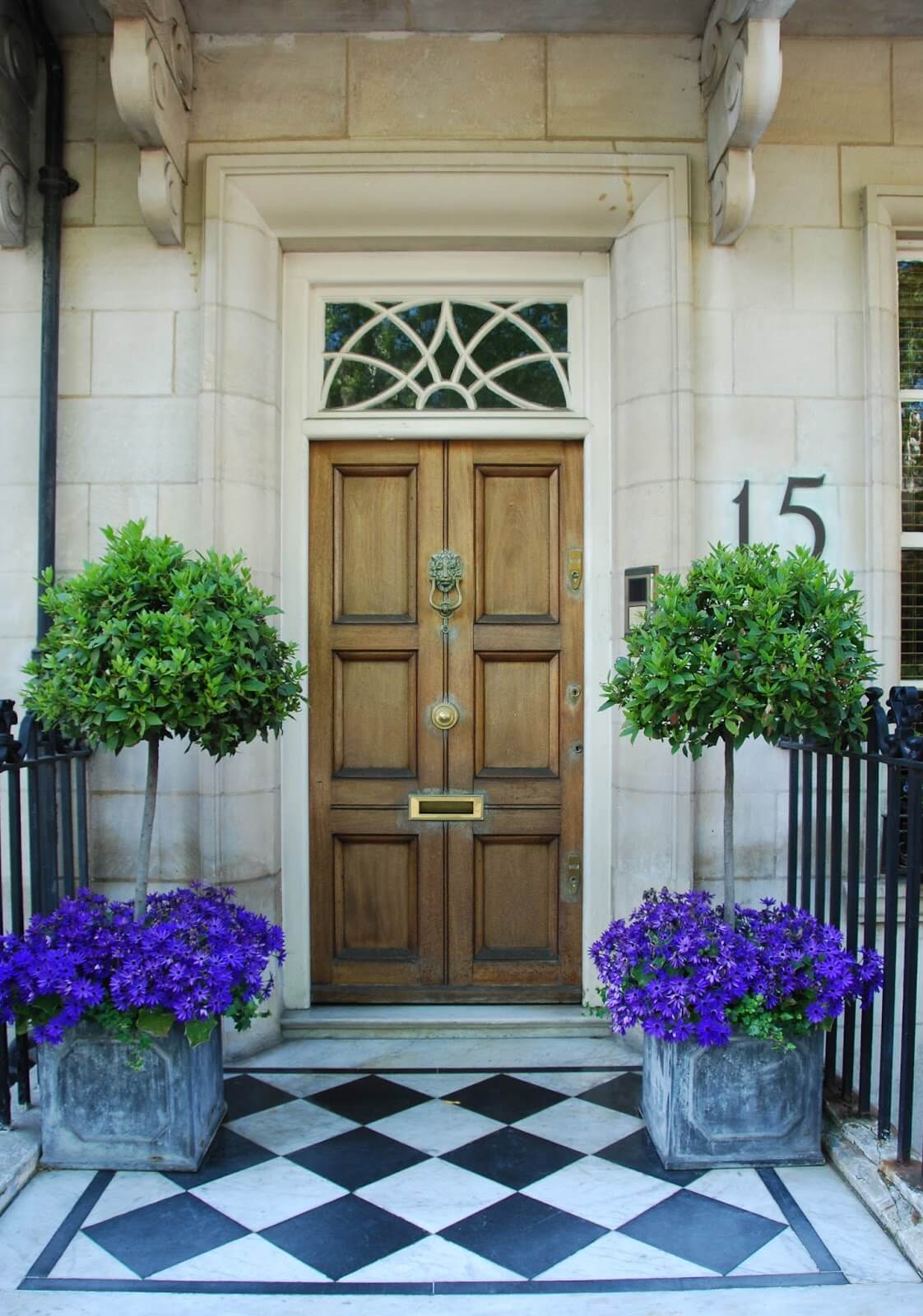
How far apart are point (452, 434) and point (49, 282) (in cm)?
161

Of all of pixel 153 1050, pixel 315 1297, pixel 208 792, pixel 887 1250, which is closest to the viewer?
pixel 315 1297

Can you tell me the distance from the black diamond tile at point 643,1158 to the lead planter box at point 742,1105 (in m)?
0.03

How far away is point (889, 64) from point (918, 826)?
309 centimetres

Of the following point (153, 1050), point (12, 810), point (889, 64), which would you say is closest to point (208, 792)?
point (12, 810)

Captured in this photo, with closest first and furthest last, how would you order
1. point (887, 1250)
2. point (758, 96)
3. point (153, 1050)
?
point (887, 1250), point (153, 1050), point (758, 96)

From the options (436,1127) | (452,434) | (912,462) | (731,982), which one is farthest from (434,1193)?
(912,462)

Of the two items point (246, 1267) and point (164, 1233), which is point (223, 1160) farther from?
point (246, 1267)

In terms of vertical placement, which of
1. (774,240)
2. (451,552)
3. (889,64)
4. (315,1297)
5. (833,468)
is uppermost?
(889,64)

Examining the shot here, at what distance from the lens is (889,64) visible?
4027 mm

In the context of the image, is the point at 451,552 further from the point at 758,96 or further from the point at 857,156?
the point at 857,156

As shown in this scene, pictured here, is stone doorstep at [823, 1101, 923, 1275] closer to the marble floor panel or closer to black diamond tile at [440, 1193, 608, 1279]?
the marble floor panel

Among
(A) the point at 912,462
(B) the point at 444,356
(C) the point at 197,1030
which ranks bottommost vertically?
(C) the point at 197,1030

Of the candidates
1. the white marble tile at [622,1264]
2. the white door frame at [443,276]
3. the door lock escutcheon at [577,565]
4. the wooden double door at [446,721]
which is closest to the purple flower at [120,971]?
the white door frame at [443,276]

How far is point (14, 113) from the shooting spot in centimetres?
387
